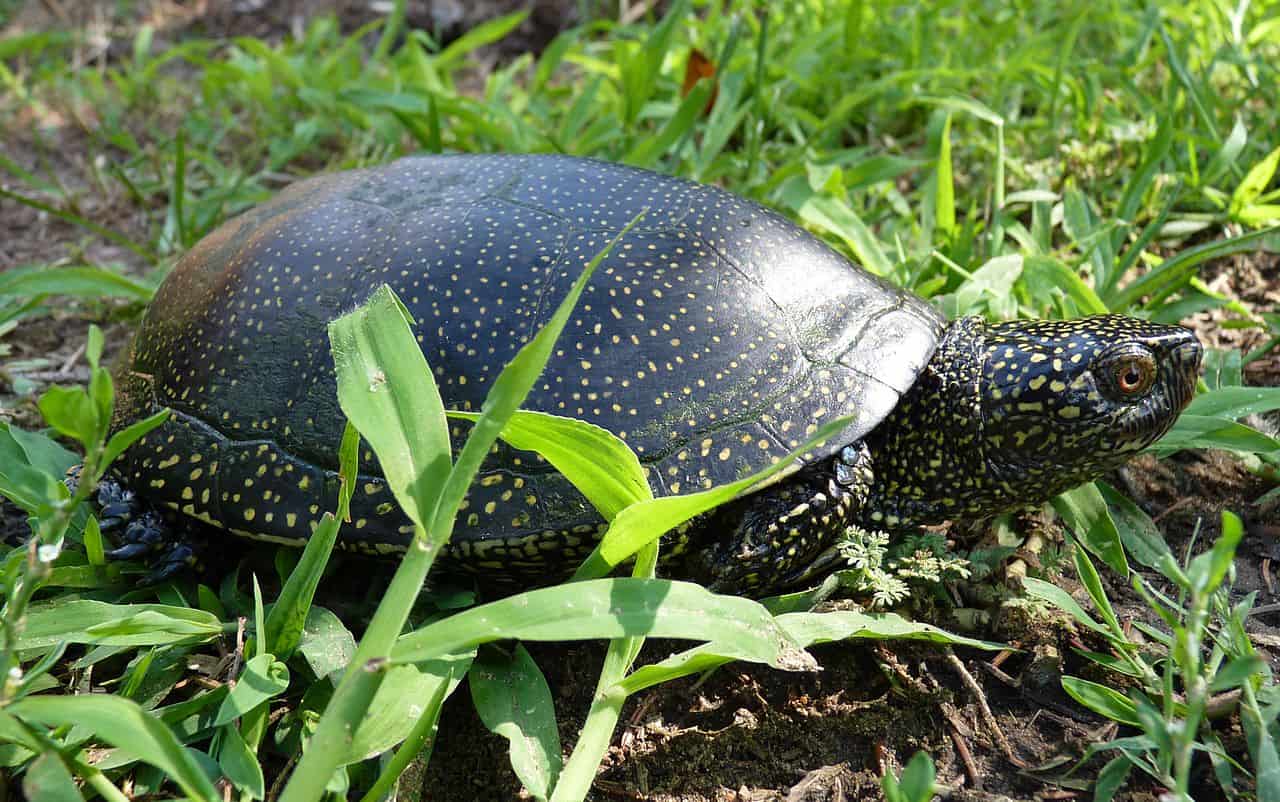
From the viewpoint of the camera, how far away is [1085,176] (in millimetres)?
4105

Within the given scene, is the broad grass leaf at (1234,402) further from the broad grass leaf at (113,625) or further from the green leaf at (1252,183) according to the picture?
the broad grass leaf at (113,625)

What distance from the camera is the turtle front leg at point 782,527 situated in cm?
253

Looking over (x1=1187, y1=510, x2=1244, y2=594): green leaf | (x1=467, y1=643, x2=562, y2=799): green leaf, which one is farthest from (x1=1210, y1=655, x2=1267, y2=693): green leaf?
(x1=467, y1=643, x2=562, y2=799): green leaf

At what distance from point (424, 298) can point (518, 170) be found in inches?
24.1

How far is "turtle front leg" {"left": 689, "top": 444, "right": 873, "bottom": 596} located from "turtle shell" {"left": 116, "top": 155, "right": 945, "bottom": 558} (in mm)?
139

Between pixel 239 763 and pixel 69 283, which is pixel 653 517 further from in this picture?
pixel 69 283

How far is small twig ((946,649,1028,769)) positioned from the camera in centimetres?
228

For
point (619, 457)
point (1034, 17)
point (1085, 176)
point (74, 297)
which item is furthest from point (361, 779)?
point (1034, 17)

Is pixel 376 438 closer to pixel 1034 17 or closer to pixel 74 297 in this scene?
pixel 74 297

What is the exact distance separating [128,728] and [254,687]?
0.39 m

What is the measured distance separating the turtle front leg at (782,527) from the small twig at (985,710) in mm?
426

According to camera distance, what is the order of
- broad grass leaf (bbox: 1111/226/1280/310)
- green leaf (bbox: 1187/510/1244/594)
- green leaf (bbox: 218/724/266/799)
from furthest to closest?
broad grass leaf (bbox: 1111/226/1280/310) < green leaf (bbox: 218/724/266/799) < green leaf (bbox: 1187/510/1244/594)

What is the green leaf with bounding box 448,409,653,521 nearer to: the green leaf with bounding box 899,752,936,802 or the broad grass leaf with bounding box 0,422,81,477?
the green leaf with bounding box 899,752,936,802

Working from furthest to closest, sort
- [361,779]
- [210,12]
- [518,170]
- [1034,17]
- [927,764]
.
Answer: [210,12], [1034,17], [518,170], [361,779], [927,764]
